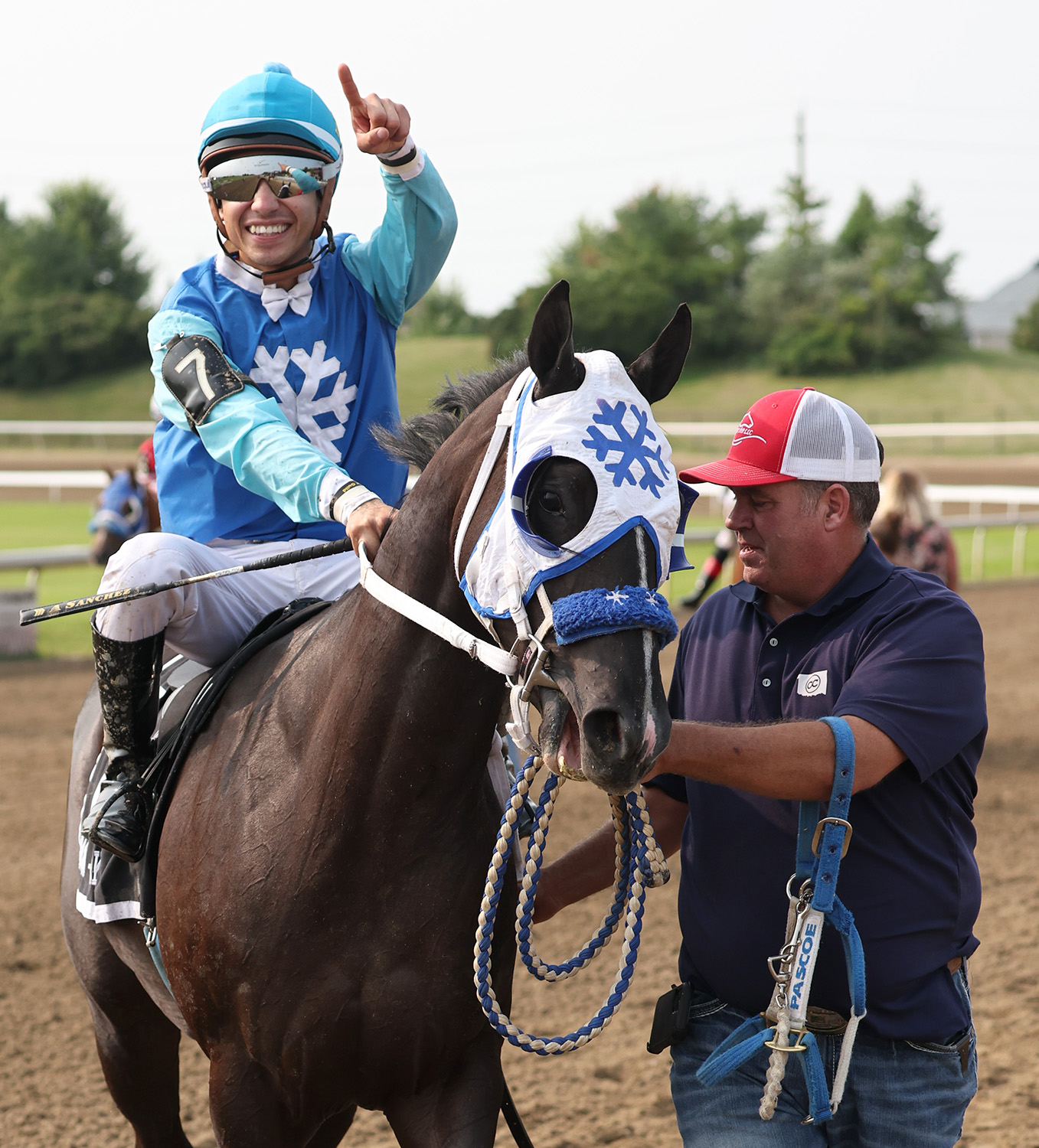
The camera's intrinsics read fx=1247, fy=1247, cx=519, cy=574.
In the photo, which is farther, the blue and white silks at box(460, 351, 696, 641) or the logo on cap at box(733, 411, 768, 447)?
the logo on cap at box(733, 411, 768, 447)

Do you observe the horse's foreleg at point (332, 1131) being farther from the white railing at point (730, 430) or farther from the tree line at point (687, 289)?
the tree line at point (687, 289)

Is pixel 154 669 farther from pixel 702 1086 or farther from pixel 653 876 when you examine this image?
pixel 702 1086

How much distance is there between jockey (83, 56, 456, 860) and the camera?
2635mm

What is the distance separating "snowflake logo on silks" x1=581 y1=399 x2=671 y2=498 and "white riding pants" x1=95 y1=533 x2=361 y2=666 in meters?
1.12

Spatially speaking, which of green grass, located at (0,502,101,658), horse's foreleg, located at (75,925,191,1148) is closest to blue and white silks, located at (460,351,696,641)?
horse's foreleg, located at (75,925,191,1148)

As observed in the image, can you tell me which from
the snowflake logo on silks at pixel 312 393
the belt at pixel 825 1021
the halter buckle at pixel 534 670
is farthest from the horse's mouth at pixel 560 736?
the snowflake logo on silks at pixel 312 393

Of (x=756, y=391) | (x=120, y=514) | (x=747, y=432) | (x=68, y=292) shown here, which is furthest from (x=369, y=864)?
(x=68, y=292)

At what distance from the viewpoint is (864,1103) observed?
92.4 inches

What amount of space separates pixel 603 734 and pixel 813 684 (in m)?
0.83

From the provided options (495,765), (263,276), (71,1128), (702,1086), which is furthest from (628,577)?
(71,1128)

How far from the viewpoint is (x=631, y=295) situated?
161 feet

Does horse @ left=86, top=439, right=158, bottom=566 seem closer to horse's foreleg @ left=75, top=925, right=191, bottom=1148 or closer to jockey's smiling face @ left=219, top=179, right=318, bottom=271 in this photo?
horse's foreleg @ left=75, top=925, right=191, bottom=1148

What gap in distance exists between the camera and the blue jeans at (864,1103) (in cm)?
233

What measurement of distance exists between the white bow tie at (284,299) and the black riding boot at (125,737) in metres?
0.79
